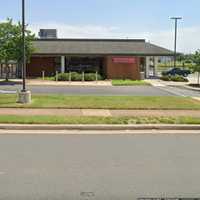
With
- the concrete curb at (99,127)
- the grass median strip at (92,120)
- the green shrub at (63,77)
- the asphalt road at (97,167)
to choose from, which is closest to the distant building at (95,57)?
the green shrub at (63,77)

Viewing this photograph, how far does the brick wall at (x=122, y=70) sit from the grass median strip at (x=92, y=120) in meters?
35.4

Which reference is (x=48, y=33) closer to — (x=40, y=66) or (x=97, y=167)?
(x=40, y=66)

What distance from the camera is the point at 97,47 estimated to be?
5406 centimetres

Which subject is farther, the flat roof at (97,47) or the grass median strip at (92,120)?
the flat roof at (97,47)

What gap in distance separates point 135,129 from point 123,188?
7.28 m

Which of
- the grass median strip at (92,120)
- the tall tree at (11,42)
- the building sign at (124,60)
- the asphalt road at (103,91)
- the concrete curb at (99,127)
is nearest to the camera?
the concrete curb at (99,127)

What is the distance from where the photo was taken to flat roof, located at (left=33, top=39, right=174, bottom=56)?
51.4 metres

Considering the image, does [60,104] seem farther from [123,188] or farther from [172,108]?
[123,188]

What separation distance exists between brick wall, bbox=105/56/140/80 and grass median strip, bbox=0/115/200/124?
35.4m

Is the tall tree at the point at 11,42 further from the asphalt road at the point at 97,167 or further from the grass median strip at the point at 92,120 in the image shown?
the asphalt road at the point at 97,167

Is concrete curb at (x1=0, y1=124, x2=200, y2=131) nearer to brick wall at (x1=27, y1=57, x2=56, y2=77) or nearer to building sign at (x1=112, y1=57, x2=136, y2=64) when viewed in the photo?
building sign at (x1=112, y1=57, x2=136, y2=64)

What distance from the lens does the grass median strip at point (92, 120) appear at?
14.9 m

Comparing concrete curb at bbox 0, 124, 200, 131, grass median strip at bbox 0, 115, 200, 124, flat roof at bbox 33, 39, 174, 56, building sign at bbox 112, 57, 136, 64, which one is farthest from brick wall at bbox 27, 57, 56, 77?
concrete curb at bbox 0, 124, 200, 131

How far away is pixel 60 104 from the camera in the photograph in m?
20.2
